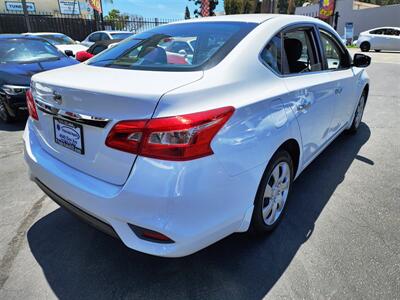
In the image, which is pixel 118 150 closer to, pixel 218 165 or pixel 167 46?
pixel 218 165

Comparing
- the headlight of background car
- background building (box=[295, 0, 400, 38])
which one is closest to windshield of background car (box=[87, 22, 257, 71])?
the headlight of background car

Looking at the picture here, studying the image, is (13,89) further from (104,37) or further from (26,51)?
(104,37)

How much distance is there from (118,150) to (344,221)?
7.02 ft

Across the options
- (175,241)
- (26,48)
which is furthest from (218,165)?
(26,48)

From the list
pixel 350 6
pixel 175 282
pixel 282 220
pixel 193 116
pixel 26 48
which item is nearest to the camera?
pixel 193 116

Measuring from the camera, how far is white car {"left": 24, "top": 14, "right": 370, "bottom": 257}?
1750 mm

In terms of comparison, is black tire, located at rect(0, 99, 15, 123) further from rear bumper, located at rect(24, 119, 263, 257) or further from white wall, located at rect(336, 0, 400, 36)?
white wall, located at rect(336, 0, 400, 36)

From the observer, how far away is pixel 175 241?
6.02 ft

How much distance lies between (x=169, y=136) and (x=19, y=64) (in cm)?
564

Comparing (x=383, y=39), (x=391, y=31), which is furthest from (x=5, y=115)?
(x=391, y=31)

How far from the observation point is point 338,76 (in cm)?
354

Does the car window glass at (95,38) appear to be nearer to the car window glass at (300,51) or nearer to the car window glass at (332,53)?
the car window glass at (332,53)

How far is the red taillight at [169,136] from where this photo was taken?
1720mm

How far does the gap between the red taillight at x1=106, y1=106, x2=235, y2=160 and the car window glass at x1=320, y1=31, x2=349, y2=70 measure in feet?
7.33
